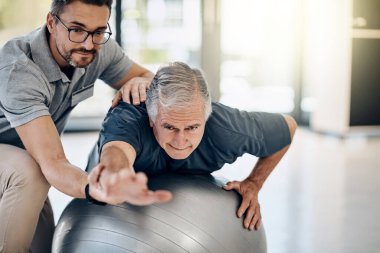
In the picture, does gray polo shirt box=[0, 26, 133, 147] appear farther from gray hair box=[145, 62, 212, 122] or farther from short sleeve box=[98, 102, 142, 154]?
gray hair box=[145, 62, 212, 122]

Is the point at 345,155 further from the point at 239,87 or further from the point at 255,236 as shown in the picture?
the point at 255,236

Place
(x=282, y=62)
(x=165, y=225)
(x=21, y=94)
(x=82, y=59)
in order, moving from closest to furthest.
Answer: (x=165, y=225) < (x=21, y=94) < (x=82, y=59) < (x=282, y=62)

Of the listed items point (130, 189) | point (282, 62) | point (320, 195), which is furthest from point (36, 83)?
point (282, 62)

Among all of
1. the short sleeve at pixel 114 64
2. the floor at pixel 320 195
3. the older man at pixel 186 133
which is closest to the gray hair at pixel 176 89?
the older man at pixel 186 133

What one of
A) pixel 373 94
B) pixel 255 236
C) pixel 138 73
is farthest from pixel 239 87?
pixel 255 236

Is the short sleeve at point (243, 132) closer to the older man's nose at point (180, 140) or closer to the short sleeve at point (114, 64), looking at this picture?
the older man's nose at point (180, 140)

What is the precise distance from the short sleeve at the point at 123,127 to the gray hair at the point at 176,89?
0.19ft

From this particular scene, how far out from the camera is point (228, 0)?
604 cm

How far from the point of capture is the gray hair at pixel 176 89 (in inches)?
65.4

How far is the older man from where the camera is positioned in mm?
1660

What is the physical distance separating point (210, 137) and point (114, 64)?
0.55m

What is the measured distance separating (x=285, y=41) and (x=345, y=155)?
1928mm

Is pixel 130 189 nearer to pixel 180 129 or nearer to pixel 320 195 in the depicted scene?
pixel 180 129

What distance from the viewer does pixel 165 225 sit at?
5.24 ft
